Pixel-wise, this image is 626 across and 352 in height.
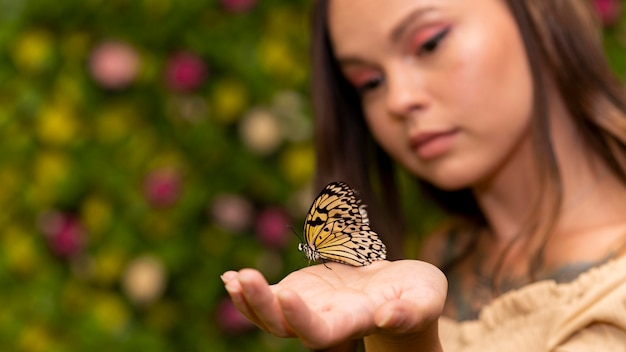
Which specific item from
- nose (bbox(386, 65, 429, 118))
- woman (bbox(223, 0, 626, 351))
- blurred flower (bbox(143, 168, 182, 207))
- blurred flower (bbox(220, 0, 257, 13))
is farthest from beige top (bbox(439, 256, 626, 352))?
blurred flower (bbox(220, 0, 257, 13))

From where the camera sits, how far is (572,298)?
3.63 feet

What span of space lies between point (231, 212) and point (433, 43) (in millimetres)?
798

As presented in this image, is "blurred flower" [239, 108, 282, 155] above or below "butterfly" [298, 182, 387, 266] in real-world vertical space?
below

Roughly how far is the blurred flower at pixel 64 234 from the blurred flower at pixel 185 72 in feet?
1.22

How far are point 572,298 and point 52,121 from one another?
1213 millimetres

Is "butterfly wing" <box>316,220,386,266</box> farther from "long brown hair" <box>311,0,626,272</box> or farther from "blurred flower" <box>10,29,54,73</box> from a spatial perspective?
"blurred flower" <box>10,29,54,73</box>

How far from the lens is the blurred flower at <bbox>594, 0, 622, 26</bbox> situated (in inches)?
76.0

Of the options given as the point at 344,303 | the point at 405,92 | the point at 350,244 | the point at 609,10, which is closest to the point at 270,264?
the point at 405,92

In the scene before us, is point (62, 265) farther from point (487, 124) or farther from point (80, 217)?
point (487, 124)

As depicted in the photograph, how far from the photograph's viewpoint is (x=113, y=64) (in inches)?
73.3

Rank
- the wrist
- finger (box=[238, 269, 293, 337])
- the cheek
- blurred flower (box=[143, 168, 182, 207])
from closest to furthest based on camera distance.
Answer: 1. finger (box=[238, 269, 293, 337])
2. the wrist
3. the cheek
4. blurred flower (box=[143, 168, 182, 207])

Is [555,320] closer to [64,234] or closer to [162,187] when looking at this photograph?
[162,187]

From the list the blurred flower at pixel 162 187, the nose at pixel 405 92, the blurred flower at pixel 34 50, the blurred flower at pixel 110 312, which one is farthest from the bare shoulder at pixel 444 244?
the blurred flower at pixel 34 50

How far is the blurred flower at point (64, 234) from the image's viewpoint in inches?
74.9
